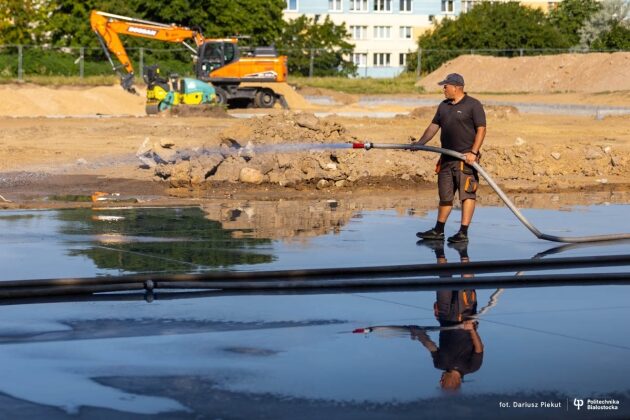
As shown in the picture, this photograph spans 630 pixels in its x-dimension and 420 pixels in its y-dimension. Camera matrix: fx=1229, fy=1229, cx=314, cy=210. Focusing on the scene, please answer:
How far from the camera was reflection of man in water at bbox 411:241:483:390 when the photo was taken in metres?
7.48

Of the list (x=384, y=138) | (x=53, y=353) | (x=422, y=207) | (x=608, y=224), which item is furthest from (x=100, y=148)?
(x=53, y=353)

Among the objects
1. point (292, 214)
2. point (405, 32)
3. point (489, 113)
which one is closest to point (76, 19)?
point (489, 113)

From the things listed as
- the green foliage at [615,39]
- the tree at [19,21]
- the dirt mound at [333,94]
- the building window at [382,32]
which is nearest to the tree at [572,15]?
the green foliage at [615,39]

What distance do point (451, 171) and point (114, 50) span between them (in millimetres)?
32183

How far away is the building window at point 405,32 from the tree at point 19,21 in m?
44.1

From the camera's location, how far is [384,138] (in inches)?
1142

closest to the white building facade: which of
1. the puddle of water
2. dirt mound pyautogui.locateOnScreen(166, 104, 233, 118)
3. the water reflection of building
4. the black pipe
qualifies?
dirt mound pyautogui.locateOnScreen(166, 104, 233, 118)

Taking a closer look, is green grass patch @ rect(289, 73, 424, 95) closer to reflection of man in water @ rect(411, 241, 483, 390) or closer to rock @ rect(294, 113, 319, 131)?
rock @ rect(294, 113, 319, 131)

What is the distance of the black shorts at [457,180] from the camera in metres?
13.2

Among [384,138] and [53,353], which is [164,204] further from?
[384,138]

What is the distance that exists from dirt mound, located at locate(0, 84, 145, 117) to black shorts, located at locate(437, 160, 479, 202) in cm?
3099

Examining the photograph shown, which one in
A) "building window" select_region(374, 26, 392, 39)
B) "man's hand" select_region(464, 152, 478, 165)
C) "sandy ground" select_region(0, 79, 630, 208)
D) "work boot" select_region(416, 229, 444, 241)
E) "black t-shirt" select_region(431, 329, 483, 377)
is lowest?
"sandy ground" select_region(0, 79, 630, 208)

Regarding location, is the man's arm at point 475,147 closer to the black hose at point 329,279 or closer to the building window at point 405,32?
the black hose at point 329,279

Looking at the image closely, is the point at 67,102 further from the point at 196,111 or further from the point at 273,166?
the point at 273,166
